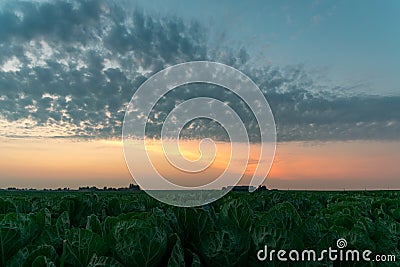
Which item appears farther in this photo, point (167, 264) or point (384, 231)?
point (384, 231)

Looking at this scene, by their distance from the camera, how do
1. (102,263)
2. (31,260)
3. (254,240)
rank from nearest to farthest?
(102,263) → (31,260) → (254,240)

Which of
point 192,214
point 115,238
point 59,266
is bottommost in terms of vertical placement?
point 59,266

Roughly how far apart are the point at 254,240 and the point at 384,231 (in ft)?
4.99

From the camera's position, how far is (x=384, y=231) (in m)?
3.05

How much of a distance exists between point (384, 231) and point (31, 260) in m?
2.47

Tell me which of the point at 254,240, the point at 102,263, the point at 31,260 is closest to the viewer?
the point at 102,263

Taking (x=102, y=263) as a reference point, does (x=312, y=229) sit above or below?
above

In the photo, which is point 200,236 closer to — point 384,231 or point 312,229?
point 312,229

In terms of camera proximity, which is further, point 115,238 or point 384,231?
point 384,231

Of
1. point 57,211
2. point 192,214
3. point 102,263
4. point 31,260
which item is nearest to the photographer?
point 102,263

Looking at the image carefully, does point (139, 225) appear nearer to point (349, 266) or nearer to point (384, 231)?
point (349, 266)

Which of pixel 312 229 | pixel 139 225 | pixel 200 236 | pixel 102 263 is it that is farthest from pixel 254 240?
pixel 102 263

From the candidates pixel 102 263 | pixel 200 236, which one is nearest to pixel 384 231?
pixel 200 236

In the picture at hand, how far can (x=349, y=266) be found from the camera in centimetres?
247
